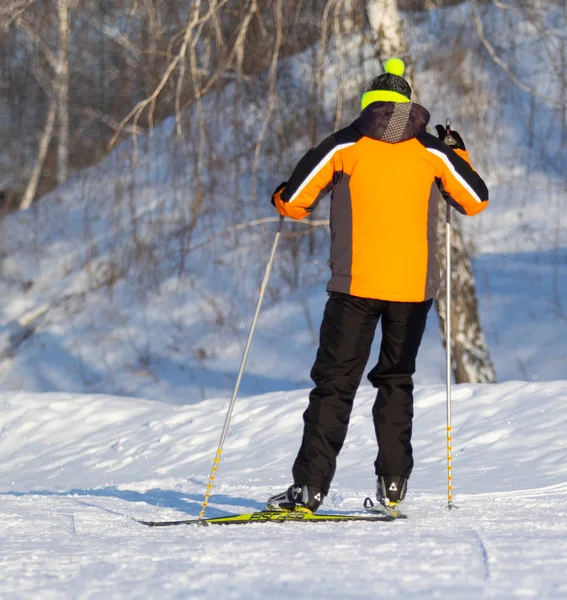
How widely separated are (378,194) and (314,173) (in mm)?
252

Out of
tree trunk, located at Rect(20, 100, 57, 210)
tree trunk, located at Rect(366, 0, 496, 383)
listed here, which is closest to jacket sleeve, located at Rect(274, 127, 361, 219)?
tree trunk, located at Rect(366, 0, 496, 383)

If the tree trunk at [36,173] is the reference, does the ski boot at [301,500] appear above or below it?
below

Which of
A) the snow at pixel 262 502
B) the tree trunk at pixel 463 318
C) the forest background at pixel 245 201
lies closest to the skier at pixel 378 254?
the snow at pixel 262 502

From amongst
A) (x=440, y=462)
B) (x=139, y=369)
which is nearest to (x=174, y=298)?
(x=139, y=369)

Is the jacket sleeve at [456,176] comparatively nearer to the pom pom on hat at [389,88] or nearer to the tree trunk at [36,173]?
the pom pom on hat at [389,88]

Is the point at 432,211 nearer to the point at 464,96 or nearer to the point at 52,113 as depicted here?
the point at 464,96

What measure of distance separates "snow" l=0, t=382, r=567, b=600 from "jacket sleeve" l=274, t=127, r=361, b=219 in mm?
1208

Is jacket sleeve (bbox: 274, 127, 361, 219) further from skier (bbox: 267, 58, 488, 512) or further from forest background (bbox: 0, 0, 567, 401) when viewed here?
forest background (bbox: 0, 0, 567, 401)

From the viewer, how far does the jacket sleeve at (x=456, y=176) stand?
401cm

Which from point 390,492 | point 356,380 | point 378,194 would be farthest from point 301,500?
point 378,194

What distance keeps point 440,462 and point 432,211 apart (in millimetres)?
2295

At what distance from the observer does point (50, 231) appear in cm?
1706

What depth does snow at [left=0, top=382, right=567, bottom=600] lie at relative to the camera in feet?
9.16

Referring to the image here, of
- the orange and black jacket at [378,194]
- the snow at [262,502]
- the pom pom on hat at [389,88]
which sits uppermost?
the pom pom on hat at [389,88]
